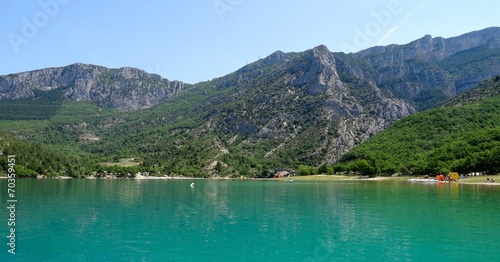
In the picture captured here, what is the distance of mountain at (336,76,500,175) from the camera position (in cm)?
12534

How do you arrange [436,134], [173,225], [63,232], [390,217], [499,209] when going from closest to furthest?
[63,232], [173,225], [390,217], [499,209], [436,134]

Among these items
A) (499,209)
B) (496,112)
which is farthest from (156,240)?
(496,112)

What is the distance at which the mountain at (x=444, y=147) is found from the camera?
125m

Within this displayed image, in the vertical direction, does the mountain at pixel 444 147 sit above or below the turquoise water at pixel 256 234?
above

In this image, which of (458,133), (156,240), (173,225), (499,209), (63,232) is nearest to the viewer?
(156,240)

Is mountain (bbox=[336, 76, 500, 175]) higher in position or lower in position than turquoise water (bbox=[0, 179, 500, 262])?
higher

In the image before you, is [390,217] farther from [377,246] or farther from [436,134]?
[436,134]

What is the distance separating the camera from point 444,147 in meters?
150

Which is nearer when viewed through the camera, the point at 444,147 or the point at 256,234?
the point at 256,234

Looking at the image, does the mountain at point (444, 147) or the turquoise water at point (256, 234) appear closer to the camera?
the turquoise water at point (256, 234)

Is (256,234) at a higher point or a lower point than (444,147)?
lower

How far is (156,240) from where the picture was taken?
28.8 meters

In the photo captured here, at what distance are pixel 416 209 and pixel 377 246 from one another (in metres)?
22.3

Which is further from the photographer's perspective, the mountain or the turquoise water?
the mountain
